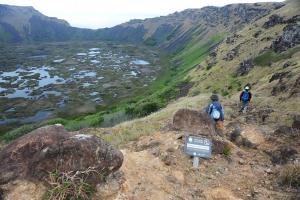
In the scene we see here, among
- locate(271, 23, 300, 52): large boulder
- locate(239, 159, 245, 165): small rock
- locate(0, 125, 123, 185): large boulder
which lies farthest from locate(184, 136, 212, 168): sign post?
locate(271, 23, 300, 52): large boulder

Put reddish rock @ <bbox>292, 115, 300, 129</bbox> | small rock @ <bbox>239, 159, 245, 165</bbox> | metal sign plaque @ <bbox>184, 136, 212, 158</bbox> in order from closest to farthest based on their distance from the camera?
metal sign plaque @ <bbox>184, 136, 212, 158</bbox> < small rock @ <bbox>239, 159, 245, 165</bbox> < reddish rock @ <bbox>292, 115, 300, 129</bbox>

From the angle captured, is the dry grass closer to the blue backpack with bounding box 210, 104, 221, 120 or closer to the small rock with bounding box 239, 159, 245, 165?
the small rock with bounding box 239, 159, 245, 165

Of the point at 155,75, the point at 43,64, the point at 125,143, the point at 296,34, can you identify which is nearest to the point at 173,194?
the point at 125,143

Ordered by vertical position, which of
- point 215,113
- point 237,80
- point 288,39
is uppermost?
point 288,39

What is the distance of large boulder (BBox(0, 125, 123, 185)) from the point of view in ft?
35.9

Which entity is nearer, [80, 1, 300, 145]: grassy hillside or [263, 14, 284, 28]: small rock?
[80, 1, 300, 145]: grassy hillside

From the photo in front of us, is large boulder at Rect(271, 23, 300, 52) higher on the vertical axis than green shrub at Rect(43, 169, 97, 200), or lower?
higher

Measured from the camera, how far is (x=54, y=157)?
11.1 meters

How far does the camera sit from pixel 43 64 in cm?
16338

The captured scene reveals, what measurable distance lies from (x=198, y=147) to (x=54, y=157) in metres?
5.68

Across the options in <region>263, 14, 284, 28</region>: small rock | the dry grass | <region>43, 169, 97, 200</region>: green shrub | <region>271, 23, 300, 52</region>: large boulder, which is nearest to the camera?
<region>43, 169, 97, 200</region>: green shrub

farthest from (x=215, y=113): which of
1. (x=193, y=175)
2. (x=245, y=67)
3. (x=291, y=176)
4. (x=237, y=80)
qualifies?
(x=245, y=67)

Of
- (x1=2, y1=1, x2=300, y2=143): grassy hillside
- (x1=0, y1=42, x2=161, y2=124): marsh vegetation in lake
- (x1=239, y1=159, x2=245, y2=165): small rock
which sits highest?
(x1=239, y1=159, x2=245, y2=165): small rock

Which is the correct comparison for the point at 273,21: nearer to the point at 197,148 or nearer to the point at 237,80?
the point at 237,80
